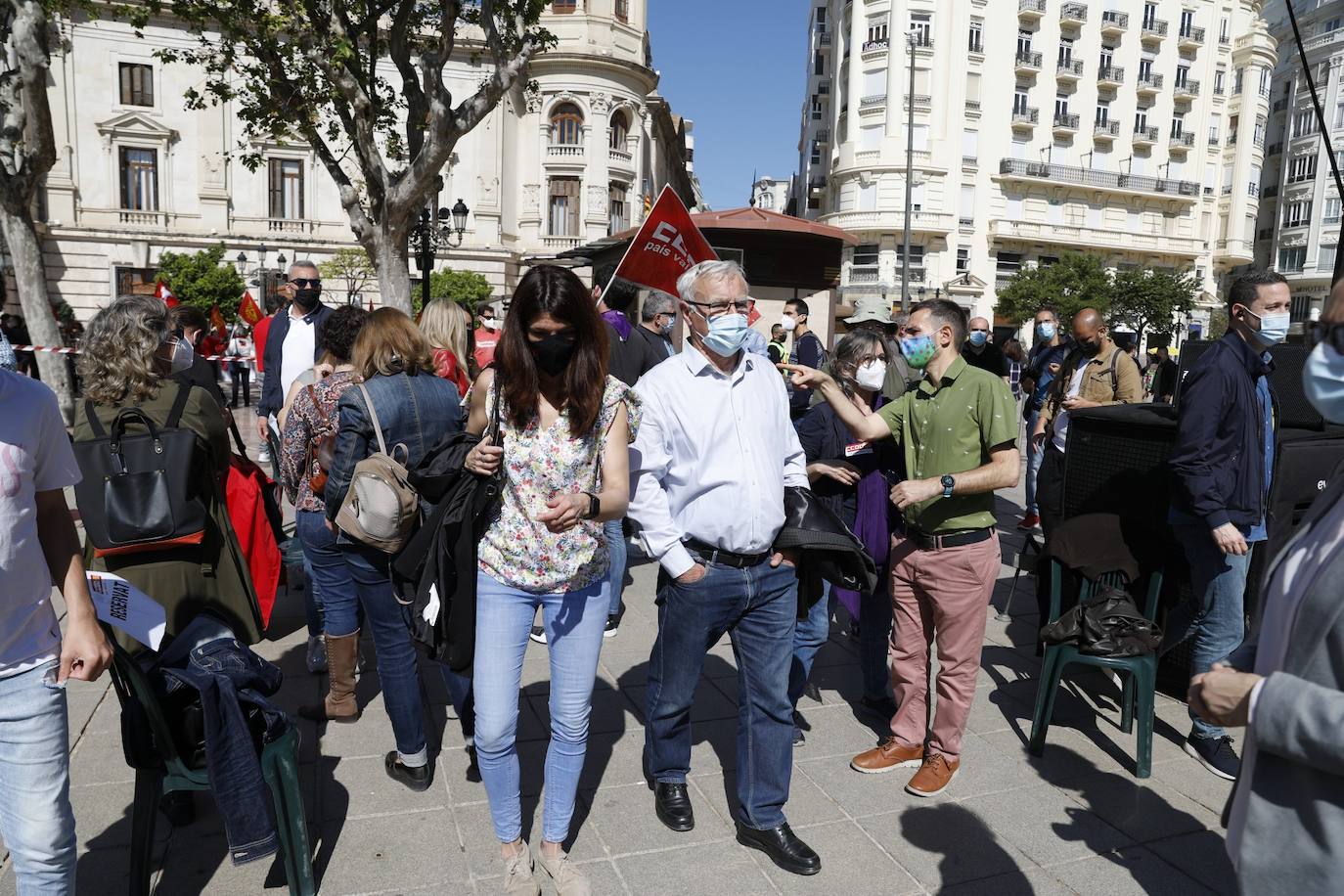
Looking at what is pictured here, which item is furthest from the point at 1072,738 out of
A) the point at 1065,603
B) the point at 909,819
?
the point at 909,819

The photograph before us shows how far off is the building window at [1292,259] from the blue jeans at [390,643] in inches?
2854

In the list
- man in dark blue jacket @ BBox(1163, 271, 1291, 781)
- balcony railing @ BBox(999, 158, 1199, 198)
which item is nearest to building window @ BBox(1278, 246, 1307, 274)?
balcony railing @ BBox(999, 158, 1199, 198)

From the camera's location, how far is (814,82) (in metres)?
65.1

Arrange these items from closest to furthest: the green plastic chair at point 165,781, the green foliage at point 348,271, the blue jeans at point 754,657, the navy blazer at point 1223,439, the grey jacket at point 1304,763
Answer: the grey jacket at point 1304,763, the green plastic chair at point 165,781, the blue jeans at point 754,657, the navy blazer at point 1223,439, the green foliage at point 348,271

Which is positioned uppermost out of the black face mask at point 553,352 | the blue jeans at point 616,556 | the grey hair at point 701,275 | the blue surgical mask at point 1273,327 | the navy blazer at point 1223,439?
the grey hair at point 701,275

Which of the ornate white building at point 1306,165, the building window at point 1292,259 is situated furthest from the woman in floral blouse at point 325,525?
the building window at point 1292,259

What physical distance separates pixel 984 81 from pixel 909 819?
5712cm

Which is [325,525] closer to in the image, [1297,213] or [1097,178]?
[1097,178]

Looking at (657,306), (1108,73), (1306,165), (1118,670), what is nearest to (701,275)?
(1118,670)

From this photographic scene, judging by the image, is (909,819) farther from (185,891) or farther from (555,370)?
(185,891)

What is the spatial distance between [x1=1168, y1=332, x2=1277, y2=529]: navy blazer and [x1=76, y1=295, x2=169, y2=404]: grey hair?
13.4ft

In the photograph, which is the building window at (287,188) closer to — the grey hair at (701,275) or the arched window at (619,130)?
the arched window at (619,130)

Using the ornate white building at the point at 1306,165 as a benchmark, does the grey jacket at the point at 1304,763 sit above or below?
below

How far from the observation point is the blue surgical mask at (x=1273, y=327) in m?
3.71
